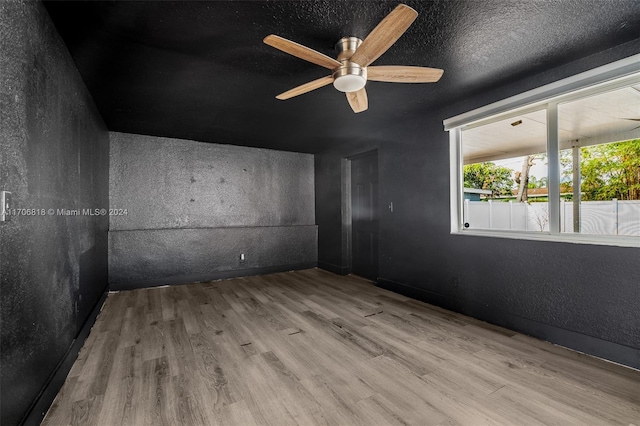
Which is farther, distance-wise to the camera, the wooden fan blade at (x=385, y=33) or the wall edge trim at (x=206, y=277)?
the wall edge trim at (x=206, y=277)

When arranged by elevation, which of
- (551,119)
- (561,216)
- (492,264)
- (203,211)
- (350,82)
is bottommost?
(492,264)

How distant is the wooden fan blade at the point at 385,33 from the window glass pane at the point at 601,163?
1.90 metres

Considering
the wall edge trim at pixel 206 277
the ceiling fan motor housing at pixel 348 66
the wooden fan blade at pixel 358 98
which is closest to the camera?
the ceiling fan motor housing at pixel 348 66

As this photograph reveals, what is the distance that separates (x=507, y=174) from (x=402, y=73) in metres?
1.71

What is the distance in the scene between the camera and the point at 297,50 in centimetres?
177

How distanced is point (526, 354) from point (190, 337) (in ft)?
9.34

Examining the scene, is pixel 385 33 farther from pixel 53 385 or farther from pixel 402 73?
pixel 53 385

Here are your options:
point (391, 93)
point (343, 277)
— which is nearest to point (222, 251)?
point (343, 277)

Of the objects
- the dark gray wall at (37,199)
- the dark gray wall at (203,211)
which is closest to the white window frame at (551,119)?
the dark gray wall at (203,211)

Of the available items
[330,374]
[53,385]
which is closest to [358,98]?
[330,374]

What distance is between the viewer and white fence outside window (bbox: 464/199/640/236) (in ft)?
7.22

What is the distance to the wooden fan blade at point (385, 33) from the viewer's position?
147 centimetres

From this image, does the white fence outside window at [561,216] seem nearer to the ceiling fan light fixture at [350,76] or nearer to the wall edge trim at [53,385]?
the ceiling fan light fixture at [350,76]

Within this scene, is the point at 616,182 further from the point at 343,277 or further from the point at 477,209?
the point at 343,277
